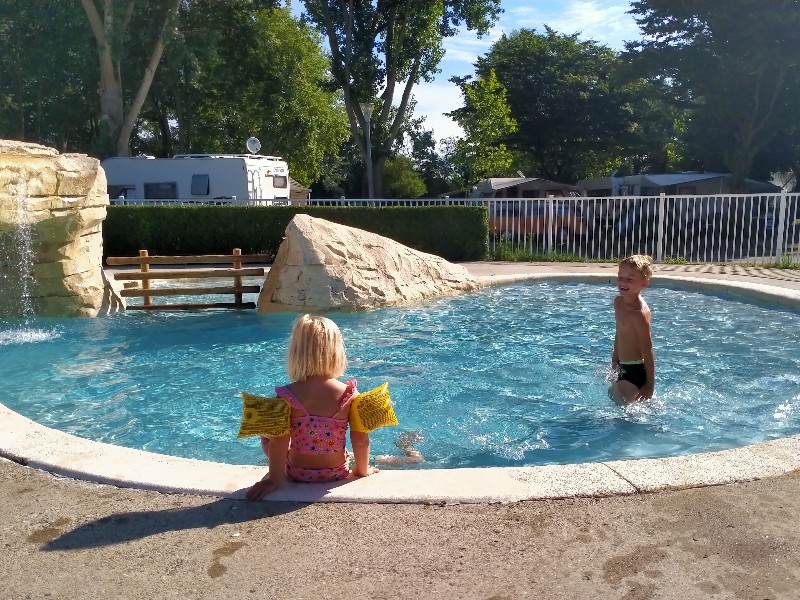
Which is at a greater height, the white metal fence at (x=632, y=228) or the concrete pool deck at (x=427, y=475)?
the white metal fence at (x=632, y=228)

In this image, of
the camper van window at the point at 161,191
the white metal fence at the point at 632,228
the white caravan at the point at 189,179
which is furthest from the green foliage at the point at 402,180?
the white metal fence at the point at 632,228

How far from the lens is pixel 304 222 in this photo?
11.2 meters

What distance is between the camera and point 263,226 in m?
18.3

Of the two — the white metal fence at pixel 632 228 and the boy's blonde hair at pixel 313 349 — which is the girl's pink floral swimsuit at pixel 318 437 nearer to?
the boy's blonde hair at pixel 313 349

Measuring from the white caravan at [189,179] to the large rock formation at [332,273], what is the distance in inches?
372

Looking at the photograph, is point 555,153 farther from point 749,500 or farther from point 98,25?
point 749,500

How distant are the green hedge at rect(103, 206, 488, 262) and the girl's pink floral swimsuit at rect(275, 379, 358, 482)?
14.7 metres

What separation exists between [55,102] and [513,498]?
123 ft

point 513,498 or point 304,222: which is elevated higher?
point 304,222

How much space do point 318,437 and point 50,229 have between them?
26.1 ft

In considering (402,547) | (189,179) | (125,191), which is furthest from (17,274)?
(125,191)

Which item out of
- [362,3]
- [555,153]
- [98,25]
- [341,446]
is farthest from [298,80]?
[341,446]

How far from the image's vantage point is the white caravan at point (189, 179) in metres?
20.9

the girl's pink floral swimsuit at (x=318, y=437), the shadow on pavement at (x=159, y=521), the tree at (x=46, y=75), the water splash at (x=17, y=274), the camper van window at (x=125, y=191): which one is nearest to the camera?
Answer: the shadow on pavement at (x=159, y=521)
